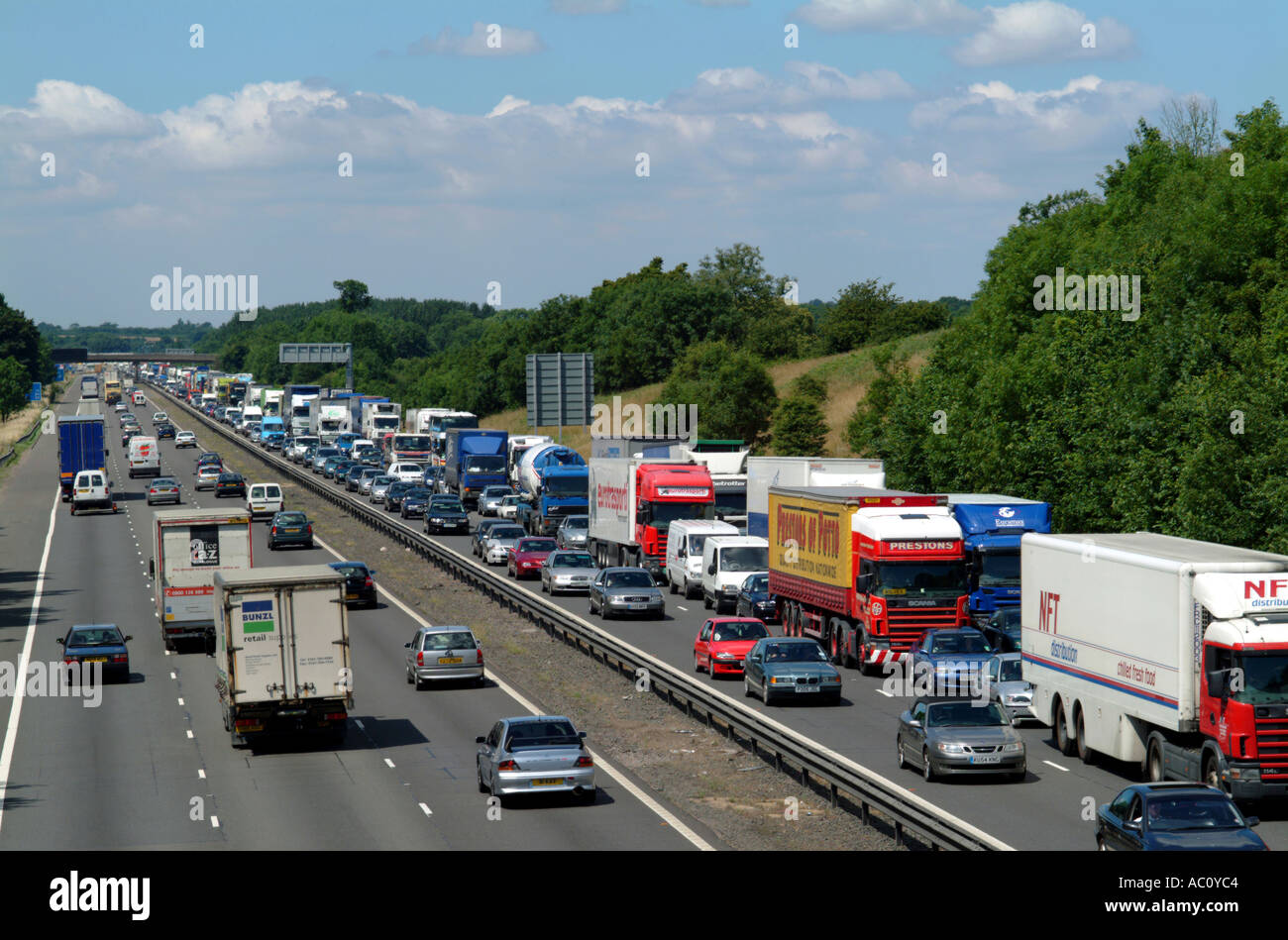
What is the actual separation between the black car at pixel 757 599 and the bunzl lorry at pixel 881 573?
4.59 metres

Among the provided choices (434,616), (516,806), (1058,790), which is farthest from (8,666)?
(1058,790)

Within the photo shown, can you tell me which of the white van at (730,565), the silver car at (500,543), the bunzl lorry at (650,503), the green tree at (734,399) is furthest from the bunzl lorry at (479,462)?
the white van at (730,565)

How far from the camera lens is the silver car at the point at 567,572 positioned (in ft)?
174

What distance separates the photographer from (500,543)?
60312 mm

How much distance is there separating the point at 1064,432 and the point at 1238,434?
15479 mm

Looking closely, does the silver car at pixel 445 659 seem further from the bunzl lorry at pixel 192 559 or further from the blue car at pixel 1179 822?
the blue car at pixel 1179 822

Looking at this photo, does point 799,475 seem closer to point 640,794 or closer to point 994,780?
point 994,780

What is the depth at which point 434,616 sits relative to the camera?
49312mm

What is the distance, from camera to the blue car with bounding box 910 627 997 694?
32.2m

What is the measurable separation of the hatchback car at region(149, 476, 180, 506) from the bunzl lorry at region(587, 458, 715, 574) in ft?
114

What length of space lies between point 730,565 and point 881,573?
12.1 meters

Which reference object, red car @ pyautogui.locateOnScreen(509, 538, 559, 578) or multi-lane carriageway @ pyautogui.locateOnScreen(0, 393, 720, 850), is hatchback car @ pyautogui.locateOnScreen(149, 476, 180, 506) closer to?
red car @ pyautogui.locateOnScreen(509, 538, 559, 578)

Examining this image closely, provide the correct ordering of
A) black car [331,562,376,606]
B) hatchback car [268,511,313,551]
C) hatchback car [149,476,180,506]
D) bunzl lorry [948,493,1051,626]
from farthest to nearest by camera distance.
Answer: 1. hatchback car [149,476,180,506]
2. hatchback car [268,511,313,551]
3. black car [331,562,376,606]
4. bunzl lorry [948,493,1051,626]

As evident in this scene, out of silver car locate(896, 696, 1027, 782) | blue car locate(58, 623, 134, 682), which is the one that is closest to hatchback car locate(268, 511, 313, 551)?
blue car locate(58, 623, 134, 682)
